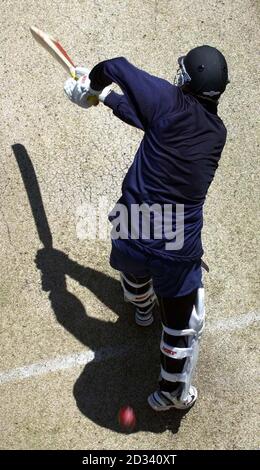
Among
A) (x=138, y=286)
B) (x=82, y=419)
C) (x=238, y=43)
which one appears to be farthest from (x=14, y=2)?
(x=82, y=419)

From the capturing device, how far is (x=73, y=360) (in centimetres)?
595

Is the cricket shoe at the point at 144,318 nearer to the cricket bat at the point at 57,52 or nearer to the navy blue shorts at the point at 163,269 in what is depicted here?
the navy blue shorts at the point at 163,269

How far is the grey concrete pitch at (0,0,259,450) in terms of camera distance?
19.0 ft

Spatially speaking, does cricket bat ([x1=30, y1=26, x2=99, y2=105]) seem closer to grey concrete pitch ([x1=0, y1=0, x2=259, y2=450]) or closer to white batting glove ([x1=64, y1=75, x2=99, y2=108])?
white batting glove ([x1=64, y1=75, x2=99, y2=108])

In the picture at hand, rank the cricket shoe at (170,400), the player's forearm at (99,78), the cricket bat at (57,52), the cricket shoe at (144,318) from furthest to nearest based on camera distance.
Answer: the cricket shoe at (144,318) < the cricket bat at (57,52) < the cricket shoe at (170,400) < the player's forearm at (99,78)

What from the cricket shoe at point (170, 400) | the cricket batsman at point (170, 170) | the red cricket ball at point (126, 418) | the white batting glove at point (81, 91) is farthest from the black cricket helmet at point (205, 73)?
the red cricket ball at point (126, 418)

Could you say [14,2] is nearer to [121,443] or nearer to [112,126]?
[112,126]

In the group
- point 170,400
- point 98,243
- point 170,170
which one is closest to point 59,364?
point 170,400

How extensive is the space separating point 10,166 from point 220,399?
2.64m

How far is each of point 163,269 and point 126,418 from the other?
132 centimetres

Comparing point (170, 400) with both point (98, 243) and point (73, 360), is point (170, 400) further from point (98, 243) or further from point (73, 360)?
point (98, 243)

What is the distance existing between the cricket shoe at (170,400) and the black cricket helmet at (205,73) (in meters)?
2.23

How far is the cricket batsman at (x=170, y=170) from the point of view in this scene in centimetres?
471

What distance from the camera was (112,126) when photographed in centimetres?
676
